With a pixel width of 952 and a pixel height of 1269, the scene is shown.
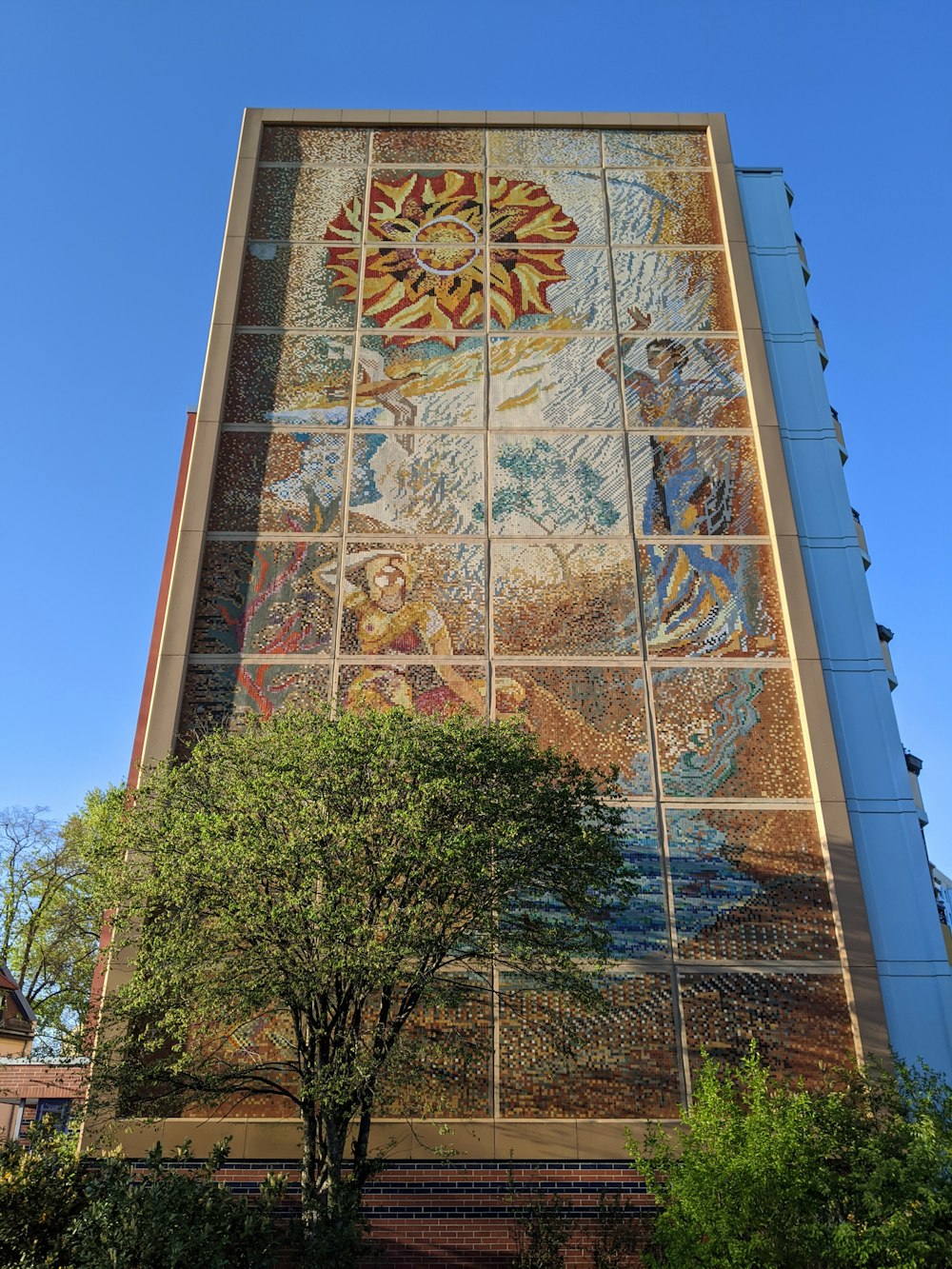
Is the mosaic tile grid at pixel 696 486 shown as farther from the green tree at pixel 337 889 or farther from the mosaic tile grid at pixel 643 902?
the green tree at pixel 337 889

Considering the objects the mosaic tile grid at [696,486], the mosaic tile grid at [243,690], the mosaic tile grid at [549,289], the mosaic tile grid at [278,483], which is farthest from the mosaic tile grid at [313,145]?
the mosaic tile grid at [243,690]

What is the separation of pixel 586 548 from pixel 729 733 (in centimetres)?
409

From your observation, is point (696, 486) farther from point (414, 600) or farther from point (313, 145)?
point (313, 145)

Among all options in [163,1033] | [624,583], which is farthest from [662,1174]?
[624,583]

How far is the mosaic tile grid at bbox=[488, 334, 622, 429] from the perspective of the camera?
20.5 metres

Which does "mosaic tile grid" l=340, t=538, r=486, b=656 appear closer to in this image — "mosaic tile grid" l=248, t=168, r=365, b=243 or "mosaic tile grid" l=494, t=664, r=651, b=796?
"mosaic tile grid" l=494, t=664, r=651, b=796

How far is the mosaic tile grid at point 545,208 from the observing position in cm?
2247

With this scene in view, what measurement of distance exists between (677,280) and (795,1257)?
17640 millimetres

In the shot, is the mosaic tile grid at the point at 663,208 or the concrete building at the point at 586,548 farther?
the mosaic tile grid at the point at 663,208

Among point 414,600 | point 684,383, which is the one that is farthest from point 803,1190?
point 684,383

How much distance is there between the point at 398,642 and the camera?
713 inches

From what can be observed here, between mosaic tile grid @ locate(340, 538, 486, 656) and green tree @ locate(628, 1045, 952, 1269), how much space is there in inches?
341

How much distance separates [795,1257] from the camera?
1005 centimetres

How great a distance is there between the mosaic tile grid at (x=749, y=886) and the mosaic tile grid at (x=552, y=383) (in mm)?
7930
